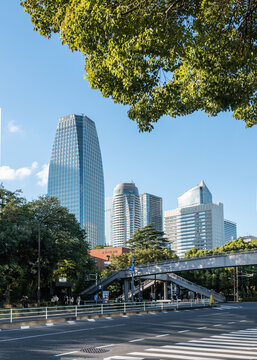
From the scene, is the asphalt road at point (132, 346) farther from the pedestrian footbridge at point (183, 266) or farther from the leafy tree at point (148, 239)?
the leafy tree at point (148, 239)

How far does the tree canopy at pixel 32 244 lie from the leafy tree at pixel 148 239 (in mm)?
38556

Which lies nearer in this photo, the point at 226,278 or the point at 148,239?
the point at 226,278

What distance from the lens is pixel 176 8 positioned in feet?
32.4

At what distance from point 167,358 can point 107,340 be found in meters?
4.86

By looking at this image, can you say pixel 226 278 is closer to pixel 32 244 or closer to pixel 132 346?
pixel 32 244

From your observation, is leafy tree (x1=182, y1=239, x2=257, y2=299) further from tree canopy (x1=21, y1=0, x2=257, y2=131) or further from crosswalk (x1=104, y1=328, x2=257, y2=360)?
tree canopy (x1=21, y1=0, x2=257, y2=131)

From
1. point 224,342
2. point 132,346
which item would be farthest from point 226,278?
point 132,346

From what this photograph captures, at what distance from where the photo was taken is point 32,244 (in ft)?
160

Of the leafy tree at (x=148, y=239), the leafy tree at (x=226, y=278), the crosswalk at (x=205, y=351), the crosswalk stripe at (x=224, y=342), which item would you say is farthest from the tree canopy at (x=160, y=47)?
the leafy tree at (x=148, y=239)

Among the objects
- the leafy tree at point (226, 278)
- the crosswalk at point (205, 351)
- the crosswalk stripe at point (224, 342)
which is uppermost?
the crosswalk at point (205, 351)

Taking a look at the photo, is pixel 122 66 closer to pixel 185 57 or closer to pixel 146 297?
pixel 185 57

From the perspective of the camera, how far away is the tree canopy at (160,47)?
930 centimetres

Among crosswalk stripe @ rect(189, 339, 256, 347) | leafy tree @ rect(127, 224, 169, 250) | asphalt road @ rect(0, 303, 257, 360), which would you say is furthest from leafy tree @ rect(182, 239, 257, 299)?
crosswalk stripe @ rect(189, 339, 256, 347)

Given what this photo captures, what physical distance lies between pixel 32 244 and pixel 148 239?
2171 inches
